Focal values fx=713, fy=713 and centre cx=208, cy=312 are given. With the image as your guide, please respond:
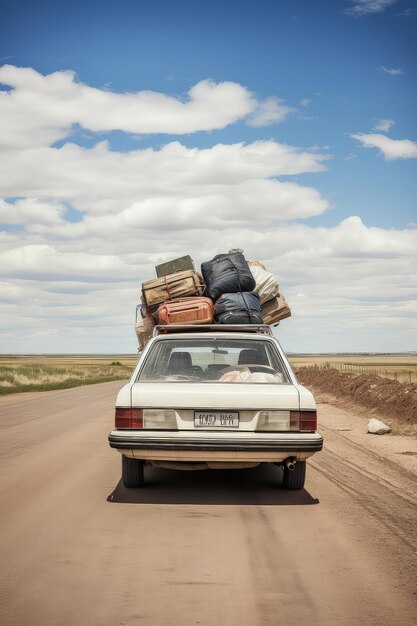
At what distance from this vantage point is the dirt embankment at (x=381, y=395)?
15.1m

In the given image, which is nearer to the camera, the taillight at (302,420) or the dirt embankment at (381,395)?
the taillight at (302,420)

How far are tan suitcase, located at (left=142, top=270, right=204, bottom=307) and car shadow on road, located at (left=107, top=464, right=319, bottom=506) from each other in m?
2.52

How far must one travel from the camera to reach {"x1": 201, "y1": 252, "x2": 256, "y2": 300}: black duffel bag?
9875 mm

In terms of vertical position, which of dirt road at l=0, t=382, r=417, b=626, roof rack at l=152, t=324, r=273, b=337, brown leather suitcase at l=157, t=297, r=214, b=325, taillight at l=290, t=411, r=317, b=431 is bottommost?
dirt road at l=0, t=382, r=417, b=626

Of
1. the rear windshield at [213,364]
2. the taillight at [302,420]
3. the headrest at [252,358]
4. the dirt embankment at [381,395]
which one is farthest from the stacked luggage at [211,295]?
the dirt embankment at [381,395]

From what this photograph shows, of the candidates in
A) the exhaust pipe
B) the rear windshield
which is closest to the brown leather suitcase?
the rear windshield

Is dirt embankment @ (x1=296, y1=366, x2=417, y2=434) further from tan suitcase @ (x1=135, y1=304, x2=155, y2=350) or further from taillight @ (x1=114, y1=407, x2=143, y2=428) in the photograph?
taillight @ (x1=114, y1=407, x2=143, y2=428)

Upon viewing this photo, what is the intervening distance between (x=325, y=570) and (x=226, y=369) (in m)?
3.52

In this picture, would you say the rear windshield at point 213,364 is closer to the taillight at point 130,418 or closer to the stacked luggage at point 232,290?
the taillight at point 130,418

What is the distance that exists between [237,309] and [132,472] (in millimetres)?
3118

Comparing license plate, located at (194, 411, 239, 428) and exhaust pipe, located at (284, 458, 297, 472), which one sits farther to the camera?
exhaust pipe, located at (284, 458, 297, 472)

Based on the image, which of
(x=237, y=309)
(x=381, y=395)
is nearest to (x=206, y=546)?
(x=237, y=309)

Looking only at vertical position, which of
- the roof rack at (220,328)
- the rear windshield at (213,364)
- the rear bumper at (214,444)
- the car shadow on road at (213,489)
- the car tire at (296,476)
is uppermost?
the roof rack at (220,328)

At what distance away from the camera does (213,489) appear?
746 cm
